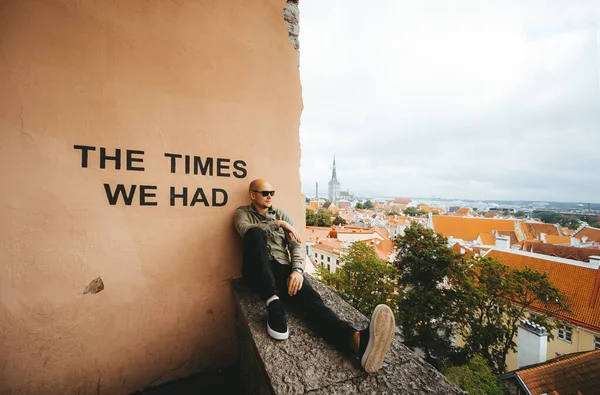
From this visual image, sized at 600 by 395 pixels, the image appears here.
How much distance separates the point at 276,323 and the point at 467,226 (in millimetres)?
37399

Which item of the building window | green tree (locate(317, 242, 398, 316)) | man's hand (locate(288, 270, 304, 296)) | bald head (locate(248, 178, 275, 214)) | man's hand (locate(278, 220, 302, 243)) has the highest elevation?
bald head (locate(248, 178, 275, 214))

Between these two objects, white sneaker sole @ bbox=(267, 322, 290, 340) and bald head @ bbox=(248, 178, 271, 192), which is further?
bald head @ bbox=(248, 178, 271, 192)

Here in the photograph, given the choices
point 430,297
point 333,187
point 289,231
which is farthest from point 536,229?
point 333,187

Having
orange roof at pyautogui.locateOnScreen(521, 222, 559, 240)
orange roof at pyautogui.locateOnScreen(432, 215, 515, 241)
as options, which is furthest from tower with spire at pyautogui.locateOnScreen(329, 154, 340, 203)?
orange roof at pyautogui.locateOnScreen(521, 222, 559, 240)

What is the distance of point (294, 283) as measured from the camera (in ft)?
5.51

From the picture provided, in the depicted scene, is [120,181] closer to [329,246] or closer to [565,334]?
[565,334]

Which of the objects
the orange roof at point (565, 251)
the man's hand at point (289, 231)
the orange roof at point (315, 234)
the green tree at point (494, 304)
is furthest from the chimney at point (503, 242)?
the man's hand at point (289, 231)

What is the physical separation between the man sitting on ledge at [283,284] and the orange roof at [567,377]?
934 centimetres

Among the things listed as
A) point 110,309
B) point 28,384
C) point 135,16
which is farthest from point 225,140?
point 28,384

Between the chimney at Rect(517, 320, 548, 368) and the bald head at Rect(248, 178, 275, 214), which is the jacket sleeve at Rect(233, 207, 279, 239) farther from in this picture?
the chimney at Rect(517, 320, 548, 368)

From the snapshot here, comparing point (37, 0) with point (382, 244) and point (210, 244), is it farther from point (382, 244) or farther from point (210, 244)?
point (382, 244)

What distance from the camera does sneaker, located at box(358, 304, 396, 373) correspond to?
3.81 feet

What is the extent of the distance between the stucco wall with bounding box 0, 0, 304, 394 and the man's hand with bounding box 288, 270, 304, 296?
0.64 m

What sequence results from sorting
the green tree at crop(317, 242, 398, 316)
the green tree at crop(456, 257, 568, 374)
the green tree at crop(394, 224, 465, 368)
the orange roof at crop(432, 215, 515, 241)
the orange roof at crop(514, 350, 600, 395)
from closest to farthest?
the orange roof at crop(514, 350, 600, 395)
the green tree at crop(456, 257, 568, 374)
the green tree at crop(394, 224, 465, 368)
the green tree at crop(317, 242, 398, 316)
the orange roof at crop(432, 215, 515, 241)
